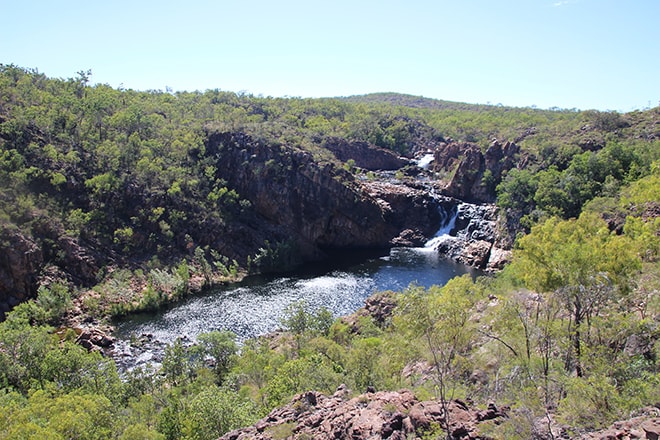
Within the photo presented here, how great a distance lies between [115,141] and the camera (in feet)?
289

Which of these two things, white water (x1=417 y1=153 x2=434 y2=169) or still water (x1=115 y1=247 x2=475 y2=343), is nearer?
still water (x1=115 y1=247 x2=475 y2=343)

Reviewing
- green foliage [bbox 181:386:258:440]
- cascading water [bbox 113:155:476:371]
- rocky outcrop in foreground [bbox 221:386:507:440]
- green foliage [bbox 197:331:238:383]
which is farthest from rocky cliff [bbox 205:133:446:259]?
rocky outcrop in foreground [bbox 221:386:507:440]

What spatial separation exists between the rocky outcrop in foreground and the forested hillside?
1.97 ft

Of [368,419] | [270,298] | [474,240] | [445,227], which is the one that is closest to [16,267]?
[270,298]

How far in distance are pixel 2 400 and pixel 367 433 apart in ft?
90.4

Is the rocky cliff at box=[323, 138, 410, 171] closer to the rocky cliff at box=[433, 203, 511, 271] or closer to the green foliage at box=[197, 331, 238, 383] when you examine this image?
the rocky cliff at box=[433, 203, 511, 271]

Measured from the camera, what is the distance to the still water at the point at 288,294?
60.2 metres

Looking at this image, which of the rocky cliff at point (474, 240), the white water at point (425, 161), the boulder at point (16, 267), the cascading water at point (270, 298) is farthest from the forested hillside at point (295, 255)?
the cascading water at point (270, 298)

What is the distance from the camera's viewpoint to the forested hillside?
2202 centimetres

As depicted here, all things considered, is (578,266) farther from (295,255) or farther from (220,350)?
(295,255)

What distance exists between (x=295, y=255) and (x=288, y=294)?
17.9 metres

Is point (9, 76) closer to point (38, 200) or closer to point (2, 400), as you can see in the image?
point (38, 200)

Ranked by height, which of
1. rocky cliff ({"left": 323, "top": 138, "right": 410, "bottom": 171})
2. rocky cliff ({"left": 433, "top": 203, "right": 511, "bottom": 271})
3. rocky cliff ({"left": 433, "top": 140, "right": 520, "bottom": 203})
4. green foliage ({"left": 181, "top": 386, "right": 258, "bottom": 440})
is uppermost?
rocky cliff ({"left": 323, "top": 138, "right": 410, "bottom": 171})

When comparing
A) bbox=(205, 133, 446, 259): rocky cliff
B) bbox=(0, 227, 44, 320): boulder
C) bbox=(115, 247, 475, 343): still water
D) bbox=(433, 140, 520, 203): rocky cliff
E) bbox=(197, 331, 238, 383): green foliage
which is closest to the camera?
bbox=(197, 331, 238, 383): green foliage
